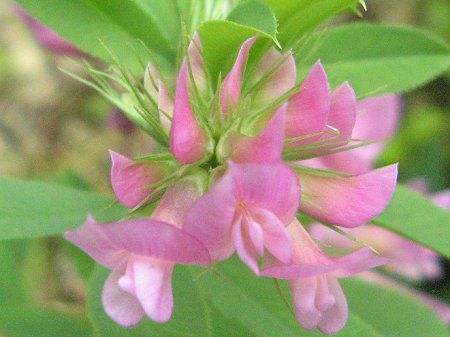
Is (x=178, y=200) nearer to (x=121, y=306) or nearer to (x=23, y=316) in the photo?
(x=121, y=306)

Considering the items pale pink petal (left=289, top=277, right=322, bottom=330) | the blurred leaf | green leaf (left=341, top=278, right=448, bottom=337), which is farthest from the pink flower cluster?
green leaf (left=341, top=278, right=448, bottom=337)

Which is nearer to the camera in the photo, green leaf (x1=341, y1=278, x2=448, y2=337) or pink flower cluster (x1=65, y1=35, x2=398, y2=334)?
pink flower cluster (x1=65, y1=35, x2=398, y2=334)

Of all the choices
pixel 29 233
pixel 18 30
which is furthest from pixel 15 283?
pixel 18 30

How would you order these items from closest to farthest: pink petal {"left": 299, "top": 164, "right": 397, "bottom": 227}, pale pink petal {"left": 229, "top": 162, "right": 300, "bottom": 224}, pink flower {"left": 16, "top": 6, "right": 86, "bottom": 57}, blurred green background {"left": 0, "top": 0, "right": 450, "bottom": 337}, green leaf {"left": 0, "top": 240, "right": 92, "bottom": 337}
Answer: pale pink petal {"left": 229, "top": 162, "right": 300, "bottom": 224} → pink petal {"left": 299, "top": 164, "right": 397, "bottom": 227} → green leaf {"left": 0, "top": 240, "right": 92, "bottom": 337} → pink flower {"left": 16, "top": 6, "right": 86, "bottom": 57} → blurred green background {"left": 0, "top": 0, "right": 450, "bottom": 337}

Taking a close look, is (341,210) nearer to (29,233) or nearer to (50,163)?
(29,233)

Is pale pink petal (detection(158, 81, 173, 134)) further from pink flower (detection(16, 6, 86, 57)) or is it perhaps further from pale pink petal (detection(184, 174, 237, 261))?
pink flower (detection(16, 6, 86, 57))

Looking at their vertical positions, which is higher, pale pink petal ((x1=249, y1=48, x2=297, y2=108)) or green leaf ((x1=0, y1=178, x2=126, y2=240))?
pale pink petal ((x1=249, y1=48, x2=297, y2=108))

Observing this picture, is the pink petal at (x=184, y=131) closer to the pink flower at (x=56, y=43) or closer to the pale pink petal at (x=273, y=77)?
the pale pink petal at (x=273, y=77)
